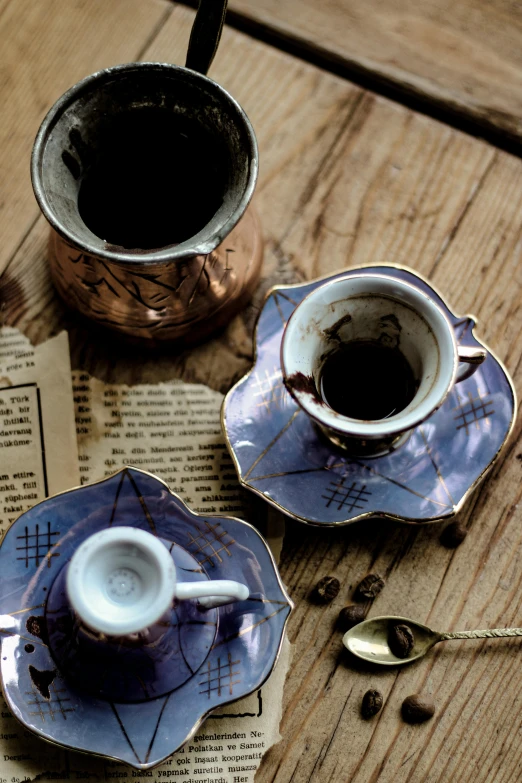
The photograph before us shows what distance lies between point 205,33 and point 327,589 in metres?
0.52

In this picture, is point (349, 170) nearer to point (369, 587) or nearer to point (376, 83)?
Result: point (376, 83)

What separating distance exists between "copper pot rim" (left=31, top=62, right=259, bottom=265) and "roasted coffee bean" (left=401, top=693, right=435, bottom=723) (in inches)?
18.8

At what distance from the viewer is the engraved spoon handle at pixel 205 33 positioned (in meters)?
0.57

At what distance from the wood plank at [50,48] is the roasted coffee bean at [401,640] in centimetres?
62

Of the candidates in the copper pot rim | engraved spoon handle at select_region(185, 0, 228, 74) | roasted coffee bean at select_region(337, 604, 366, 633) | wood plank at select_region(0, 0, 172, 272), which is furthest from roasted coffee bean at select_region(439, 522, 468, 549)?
wood plank at select_region(0, 0, 172, 272)

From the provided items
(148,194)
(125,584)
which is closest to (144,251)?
(148,194)

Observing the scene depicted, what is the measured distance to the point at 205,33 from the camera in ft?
1.90

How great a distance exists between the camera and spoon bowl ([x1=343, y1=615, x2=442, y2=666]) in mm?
713

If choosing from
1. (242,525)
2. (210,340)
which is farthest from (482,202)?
(242,525)

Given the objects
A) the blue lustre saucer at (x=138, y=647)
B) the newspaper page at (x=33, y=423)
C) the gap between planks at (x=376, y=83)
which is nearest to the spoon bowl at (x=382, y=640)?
the blue lustre saucer at (x=138, y=647)

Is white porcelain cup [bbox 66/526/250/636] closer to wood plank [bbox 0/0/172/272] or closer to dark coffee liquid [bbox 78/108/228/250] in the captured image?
dark coffee liquid [bbox 78/108/228/250]

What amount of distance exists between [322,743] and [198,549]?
229 mm

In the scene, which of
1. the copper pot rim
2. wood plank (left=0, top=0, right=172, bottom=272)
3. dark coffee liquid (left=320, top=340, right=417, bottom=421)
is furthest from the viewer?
wood plank (left=0, top=0, right=172, bottom=272)

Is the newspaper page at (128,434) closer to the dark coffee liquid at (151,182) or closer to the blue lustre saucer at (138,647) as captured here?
the blue lustre saucer at (138,647)
